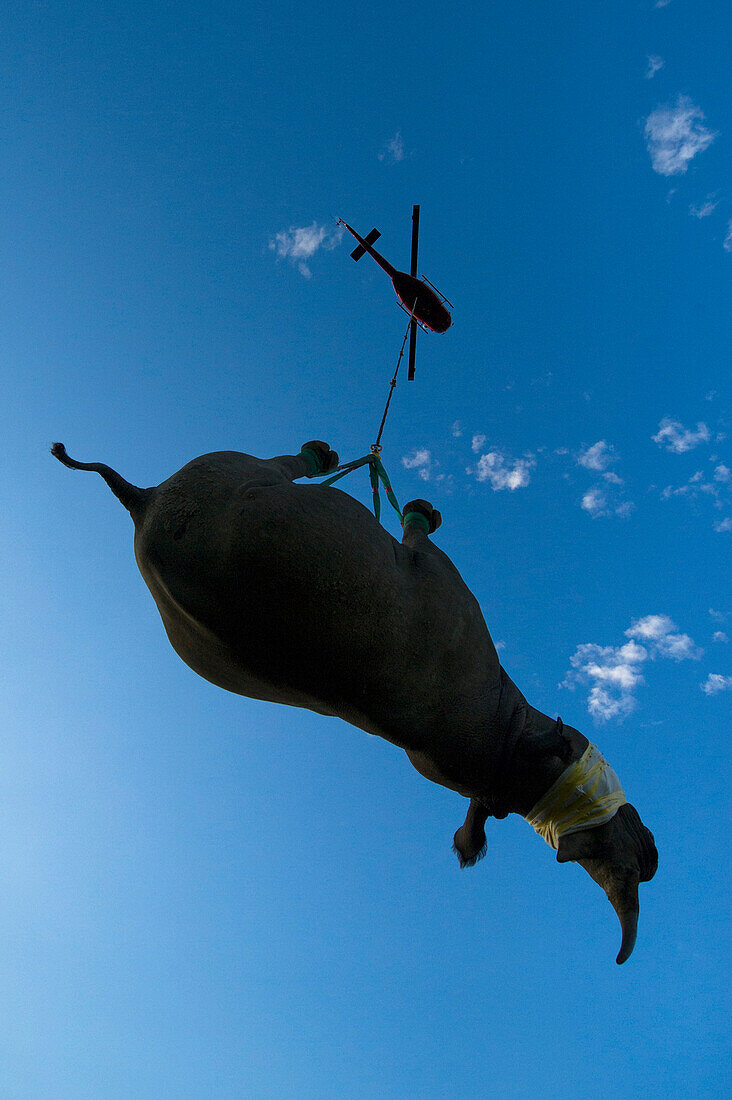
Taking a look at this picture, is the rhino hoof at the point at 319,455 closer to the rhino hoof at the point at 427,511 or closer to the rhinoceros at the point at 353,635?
the rhino hoof at the point at 427,511

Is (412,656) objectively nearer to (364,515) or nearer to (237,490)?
(364,515)

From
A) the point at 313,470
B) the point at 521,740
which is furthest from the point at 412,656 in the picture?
the point at 313,470

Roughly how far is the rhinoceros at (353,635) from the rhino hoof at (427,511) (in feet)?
2.99

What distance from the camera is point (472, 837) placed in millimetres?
3939

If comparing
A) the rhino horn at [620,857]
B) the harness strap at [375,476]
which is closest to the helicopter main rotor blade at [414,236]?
the harness strap at [375,476]

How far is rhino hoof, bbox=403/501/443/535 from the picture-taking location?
15.5 ft

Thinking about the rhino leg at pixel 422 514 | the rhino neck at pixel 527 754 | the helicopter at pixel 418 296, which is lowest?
the rhino neck at pixel 527 754

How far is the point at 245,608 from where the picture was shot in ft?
10.7

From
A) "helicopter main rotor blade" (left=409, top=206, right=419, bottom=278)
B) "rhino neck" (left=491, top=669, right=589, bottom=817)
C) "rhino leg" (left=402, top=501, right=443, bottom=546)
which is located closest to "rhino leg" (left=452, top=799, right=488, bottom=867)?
"rhino neck" (left=491, top=669, right=589, bottom=817)

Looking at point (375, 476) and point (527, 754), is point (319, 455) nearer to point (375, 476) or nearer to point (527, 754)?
point (375, 476)

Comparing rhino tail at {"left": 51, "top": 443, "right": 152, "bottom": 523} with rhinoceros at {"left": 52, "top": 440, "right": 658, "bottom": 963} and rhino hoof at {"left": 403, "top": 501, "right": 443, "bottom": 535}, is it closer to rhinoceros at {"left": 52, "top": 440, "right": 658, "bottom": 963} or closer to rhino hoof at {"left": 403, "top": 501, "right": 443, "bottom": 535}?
rhinoceros at {"left": 52, "top": 440, "right": 658, "bottom": 963}

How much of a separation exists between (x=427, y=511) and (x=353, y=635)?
1.68 m

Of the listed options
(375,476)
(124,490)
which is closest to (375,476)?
(375,476)

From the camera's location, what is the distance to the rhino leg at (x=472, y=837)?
391 centimetres
